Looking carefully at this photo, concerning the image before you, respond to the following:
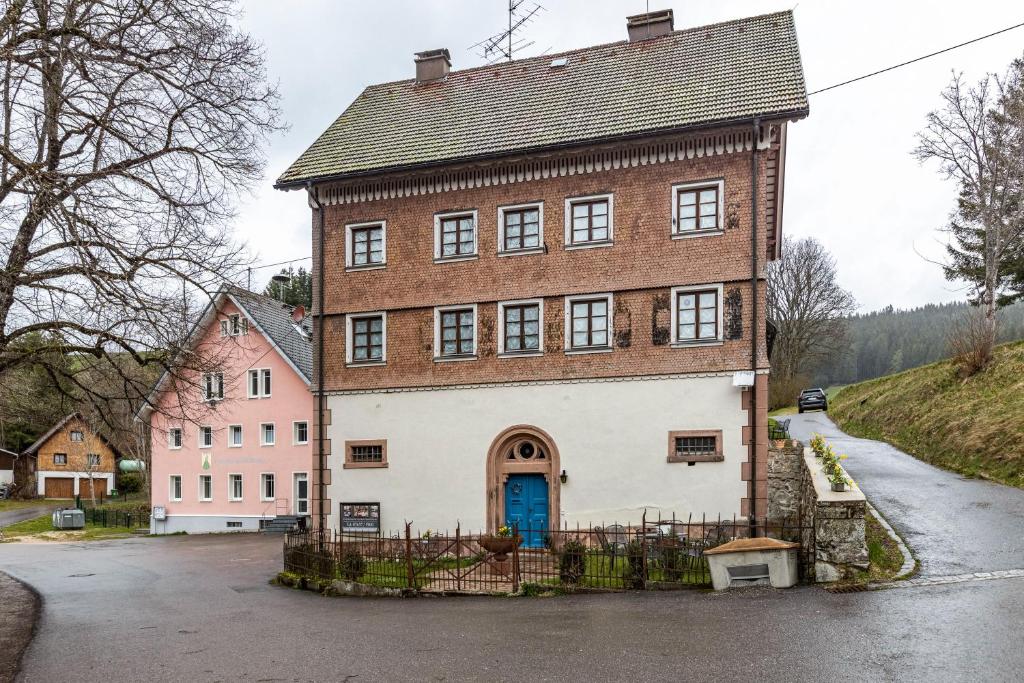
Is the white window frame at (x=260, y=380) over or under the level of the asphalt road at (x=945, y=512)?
over

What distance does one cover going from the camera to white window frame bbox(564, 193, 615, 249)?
2169 centimetres

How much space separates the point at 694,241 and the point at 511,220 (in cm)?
473

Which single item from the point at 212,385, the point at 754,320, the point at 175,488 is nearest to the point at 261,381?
the point at 175,488

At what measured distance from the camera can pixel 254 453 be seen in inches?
1622

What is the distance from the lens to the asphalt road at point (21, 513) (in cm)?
5528

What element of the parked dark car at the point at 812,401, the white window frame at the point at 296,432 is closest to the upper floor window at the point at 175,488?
the white window frame at the point at 296,432

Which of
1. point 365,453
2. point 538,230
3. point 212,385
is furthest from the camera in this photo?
point 365,453

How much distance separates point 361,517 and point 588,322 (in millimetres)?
Answer: 7844

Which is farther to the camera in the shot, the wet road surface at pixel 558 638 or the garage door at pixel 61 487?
the garage door at pixel 61 487

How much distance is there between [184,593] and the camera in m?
19.9

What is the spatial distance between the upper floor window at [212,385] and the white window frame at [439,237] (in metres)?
8.32

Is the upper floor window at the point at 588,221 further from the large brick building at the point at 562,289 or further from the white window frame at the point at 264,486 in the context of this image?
the white window frame at the point at 264,486

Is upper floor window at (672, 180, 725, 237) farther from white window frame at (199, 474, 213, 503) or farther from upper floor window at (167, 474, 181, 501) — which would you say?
upper floor window at (167, 474, 181, 501)

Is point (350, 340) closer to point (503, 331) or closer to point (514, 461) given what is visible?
point (503, 331)
